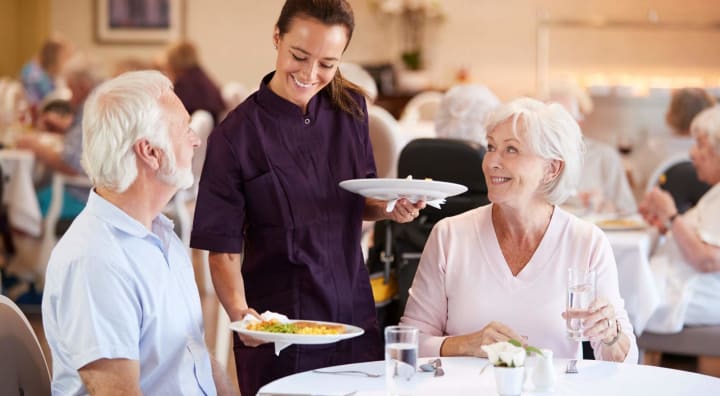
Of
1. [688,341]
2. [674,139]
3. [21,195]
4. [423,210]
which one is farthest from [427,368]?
[674,139]

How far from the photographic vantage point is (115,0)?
1162 centimetres

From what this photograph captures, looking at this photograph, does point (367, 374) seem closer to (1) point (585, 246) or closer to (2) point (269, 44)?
(1) point (585, 246)

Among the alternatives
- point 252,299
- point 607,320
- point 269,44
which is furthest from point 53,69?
point 607,320

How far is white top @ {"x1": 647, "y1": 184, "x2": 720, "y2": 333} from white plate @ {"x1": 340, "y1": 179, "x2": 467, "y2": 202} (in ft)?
6.07

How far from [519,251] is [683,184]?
248 cm

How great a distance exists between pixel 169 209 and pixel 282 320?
14.3ft

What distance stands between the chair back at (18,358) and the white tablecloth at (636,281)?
7.88 ft

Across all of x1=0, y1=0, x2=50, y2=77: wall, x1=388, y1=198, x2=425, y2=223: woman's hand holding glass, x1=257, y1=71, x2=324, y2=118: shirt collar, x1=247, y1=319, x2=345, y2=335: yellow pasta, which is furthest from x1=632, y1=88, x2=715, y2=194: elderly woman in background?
x1=0, y1=0, x2=50, y2=77: wall

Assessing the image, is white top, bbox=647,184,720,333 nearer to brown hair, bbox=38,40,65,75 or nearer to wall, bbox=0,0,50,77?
brown hair, bbox=38,40,65,75

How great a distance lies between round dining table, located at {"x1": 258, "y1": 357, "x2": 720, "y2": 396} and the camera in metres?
2.06

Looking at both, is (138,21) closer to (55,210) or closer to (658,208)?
(55,210)

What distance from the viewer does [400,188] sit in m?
2.42

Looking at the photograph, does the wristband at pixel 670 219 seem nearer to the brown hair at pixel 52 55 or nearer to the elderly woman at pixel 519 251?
the elderly woman at pixel 519 251

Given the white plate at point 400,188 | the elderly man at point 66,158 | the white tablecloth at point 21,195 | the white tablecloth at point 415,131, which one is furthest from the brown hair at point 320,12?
the white tablecloth at point 21,195
